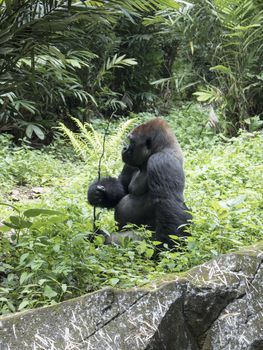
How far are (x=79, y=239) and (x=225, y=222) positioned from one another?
2.65 ft

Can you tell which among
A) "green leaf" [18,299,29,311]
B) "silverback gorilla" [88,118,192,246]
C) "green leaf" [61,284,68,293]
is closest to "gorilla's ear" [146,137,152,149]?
"silverback gorilla" [88,118,192,246]

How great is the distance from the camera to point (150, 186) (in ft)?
14.1

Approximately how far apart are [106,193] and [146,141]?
52 centimetres

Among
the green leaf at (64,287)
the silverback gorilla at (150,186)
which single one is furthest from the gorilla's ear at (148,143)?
the green leaf at (64,287)

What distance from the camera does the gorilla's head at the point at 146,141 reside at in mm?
4566

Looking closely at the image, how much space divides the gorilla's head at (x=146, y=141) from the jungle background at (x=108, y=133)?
1.64 feet

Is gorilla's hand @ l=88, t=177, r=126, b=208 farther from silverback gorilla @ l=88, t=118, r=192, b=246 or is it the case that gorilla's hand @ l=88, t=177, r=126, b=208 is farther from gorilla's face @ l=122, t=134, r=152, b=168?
gorilla's face @ l=122, t=134, r=152, b=168

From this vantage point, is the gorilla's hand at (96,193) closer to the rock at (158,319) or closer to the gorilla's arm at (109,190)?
the gorilla's arm at (109,190)

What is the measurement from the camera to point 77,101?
11.0 metres

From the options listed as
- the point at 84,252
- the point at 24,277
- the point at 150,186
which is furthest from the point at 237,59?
the point at 24,277

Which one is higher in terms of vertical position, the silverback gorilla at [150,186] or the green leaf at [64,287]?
the green leaf at [64,287]

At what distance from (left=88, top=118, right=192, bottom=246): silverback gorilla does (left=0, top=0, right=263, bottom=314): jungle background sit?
0.57 feet

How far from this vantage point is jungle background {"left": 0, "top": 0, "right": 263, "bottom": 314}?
3027 millimetres

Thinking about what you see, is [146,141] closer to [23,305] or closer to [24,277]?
[24,277]
